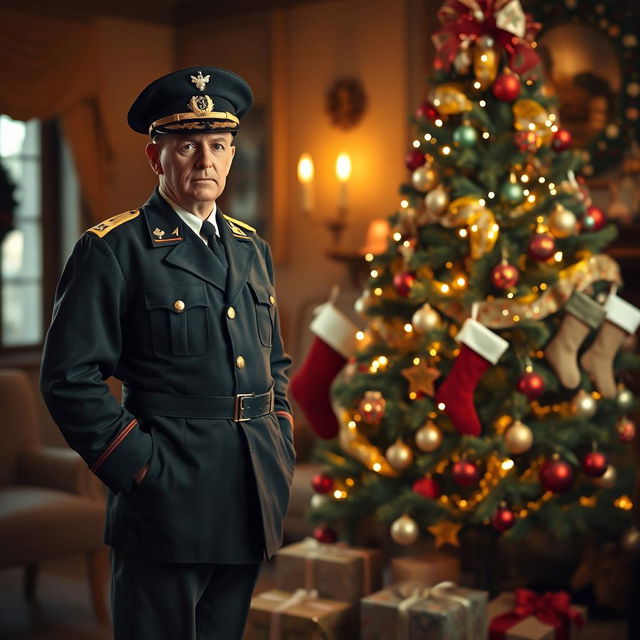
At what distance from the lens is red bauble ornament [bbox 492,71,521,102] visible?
9.17 ft

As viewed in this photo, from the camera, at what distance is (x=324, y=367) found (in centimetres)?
317

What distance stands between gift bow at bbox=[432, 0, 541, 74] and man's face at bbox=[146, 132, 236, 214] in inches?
50.2

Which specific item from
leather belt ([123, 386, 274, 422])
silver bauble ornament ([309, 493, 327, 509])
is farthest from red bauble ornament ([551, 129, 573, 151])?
leather belt ([123, 386, 274, 422])

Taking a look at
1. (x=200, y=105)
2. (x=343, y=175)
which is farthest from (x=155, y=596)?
(x=343, y=175)

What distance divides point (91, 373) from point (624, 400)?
1.78 m

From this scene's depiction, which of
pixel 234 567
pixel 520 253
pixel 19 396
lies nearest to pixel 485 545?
pixel 520 253

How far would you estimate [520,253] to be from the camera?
2.88 metres

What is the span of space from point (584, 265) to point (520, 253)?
19 cm

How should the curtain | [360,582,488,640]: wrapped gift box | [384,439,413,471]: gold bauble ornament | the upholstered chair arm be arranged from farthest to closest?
the curtain → the upholstered chair arm → [384,439,413,471]: gold bauble ornament → [360,582,488,640]: wrapped gift box

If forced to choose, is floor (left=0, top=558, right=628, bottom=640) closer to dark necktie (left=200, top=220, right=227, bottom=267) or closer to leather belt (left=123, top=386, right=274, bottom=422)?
leather belt (left=123, top=386, right=274, bottom=422)

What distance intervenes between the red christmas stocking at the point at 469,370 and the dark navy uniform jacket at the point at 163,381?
104cm

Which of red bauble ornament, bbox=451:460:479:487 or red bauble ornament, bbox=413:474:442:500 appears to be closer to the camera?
red bauble ornament, bbox=451:460:479:487

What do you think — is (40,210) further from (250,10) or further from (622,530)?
(622,530)

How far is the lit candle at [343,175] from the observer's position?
4.80 m
